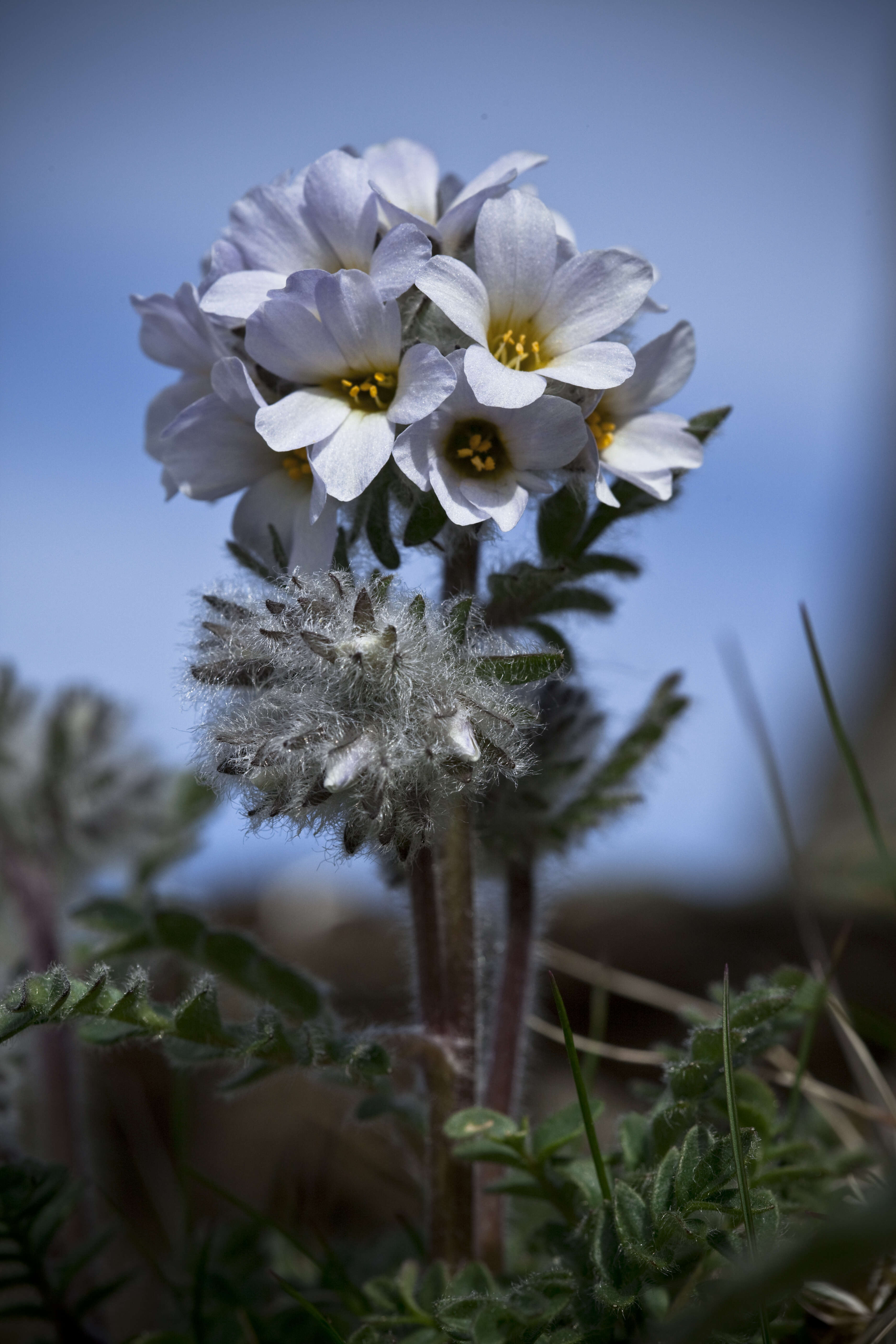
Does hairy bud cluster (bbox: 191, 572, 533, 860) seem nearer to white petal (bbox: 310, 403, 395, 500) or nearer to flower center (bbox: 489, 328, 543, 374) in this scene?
white petal (bbox: 310, 403, 395, 500)

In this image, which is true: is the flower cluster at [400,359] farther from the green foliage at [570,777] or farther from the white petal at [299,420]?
the green foliage at [570,777]

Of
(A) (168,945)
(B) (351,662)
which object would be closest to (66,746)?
(A) (168,945)

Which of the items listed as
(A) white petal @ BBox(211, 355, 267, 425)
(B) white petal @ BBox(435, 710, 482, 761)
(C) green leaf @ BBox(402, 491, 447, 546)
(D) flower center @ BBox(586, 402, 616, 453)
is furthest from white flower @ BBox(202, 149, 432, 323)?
(B) white petal @ BBox(435, 710, 482, 761)

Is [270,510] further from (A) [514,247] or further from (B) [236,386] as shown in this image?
(A) [514,247]

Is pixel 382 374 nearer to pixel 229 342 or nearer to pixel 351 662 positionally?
pixel 229 342

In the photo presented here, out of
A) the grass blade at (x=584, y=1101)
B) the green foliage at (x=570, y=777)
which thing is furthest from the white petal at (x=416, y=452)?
the grass blade at (x=584, y=1101)

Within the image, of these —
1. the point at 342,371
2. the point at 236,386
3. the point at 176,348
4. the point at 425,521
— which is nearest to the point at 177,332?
Result: the point at 176,348
